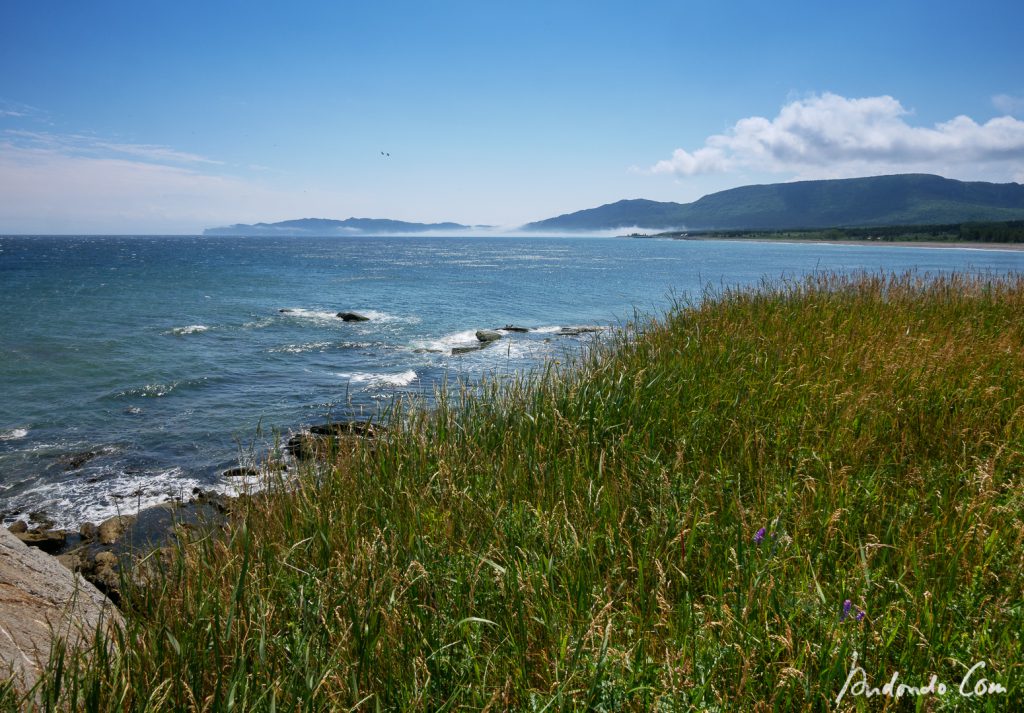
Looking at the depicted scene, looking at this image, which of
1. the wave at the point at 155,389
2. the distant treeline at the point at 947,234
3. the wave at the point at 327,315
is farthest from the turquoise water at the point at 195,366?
the distant treeline at the point at 947,234

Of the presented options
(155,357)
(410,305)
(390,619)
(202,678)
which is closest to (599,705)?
(390,619)

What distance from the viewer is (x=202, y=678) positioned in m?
2.79

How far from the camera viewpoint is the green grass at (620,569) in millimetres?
2572

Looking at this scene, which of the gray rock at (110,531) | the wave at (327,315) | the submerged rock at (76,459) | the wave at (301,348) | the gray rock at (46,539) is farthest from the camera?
the wave at (327,315)

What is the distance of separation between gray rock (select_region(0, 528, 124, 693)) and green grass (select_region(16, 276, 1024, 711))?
29cm

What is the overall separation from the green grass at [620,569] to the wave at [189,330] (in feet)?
77.8

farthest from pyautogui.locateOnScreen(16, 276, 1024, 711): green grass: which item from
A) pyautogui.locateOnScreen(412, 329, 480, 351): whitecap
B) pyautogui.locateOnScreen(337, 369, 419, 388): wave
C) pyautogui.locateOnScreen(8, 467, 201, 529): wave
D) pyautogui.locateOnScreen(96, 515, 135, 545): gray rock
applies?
pyautogui.locateOnScreen(412, 329, 480, 351): whitecap

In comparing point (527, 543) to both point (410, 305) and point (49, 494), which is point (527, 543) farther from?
point (410, 305)

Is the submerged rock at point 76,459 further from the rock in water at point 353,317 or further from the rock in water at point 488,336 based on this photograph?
the rock in water at point 353,317

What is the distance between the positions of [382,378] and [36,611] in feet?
45.2

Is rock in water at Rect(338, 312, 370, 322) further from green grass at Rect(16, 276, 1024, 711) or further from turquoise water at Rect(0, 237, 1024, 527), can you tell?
green grass at Rect(16, 276, 1024, 711)

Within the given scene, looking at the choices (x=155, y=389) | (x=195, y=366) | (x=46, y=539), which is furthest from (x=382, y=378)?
(x=46, y=539)

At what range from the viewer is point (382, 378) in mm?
17703

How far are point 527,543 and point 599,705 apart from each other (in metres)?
1.35
